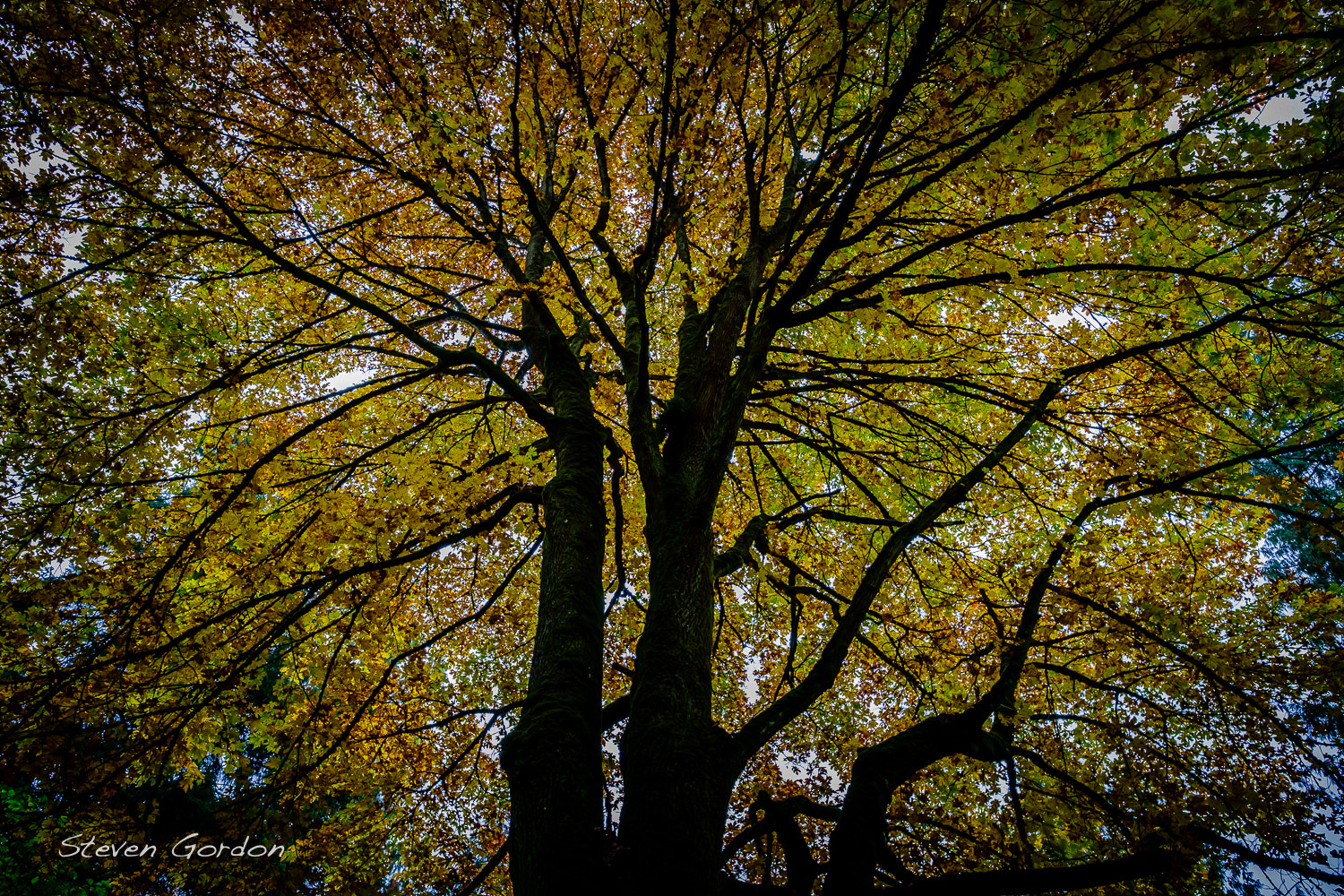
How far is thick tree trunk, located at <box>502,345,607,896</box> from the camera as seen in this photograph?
8.13ft

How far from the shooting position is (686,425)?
433 centimetres

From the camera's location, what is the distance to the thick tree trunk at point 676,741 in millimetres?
2383

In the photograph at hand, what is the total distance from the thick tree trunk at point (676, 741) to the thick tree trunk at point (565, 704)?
21 centimetres

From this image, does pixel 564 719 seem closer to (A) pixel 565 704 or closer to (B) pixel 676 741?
(A) pixel 565 704

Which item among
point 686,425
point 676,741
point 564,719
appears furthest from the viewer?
point 686,425

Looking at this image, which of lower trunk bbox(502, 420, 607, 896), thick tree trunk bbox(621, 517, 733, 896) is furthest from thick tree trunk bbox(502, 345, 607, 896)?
thick tree trunk bbox(621, 517, 733, 896)

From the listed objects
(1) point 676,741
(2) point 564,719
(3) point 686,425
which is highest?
(3) point 686,425

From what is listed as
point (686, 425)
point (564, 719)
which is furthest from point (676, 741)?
point (686, 425)

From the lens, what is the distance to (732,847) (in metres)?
3.14

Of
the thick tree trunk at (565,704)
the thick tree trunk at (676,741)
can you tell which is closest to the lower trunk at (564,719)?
the thick tree trunk at (565,704)

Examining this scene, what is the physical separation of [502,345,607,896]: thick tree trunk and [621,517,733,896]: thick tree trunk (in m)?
0.21

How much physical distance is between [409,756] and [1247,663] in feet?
30.2

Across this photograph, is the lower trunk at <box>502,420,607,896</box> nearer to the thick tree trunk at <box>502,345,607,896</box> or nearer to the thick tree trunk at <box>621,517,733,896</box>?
the thick tree trunk at <box>502,345,607,896</box>

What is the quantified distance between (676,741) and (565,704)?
0.68m
